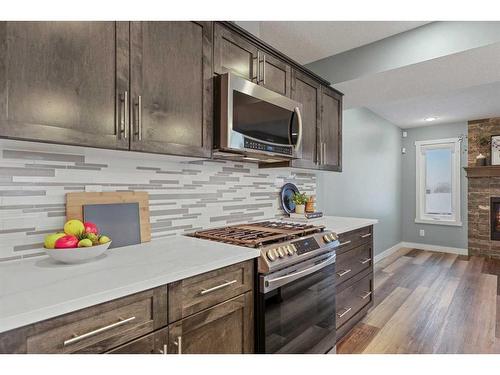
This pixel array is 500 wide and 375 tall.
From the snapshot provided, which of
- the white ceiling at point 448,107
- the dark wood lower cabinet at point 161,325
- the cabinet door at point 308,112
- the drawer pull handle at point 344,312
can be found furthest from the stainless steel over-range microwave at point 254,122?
the white ceiling at point 448,107

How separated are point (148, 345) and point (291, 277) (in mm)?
836

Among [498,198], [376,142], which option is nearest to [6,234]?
[376,142]

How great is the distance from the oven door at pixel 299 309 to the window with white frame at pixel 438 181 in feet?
15.8

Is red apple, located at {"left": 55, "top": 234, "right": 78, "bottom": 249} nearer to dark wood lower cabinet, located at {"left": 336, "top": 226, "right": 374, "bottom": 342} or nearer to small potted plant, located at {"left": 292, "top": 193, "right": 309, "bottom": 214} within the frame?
dark wood lower cabinet, located at {"left": 336, "top": 226, "right": 374, "bottom": 342}

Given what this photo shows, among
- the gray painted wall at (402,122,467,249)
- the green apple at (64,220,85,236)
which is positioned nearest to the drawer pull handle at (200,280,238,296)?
the green apple at (64,220,85,236)

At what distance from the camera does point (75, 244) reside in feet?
3.81

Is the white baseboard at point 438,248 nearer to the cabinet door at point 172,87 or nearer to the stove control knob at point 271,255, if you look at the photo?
the stove control knob at point 271,255

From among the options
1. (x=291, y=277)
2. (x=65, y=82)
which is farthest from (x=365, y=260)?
(x=65, y=82)

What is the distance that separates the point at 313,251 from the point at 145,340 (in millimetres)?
1107

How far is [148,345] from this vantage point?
1021mm

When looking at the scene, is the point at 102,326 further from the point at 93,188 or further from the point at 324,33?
the point at 324,33

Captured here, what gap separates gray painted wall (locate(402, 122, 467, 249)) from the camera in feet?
17.8
